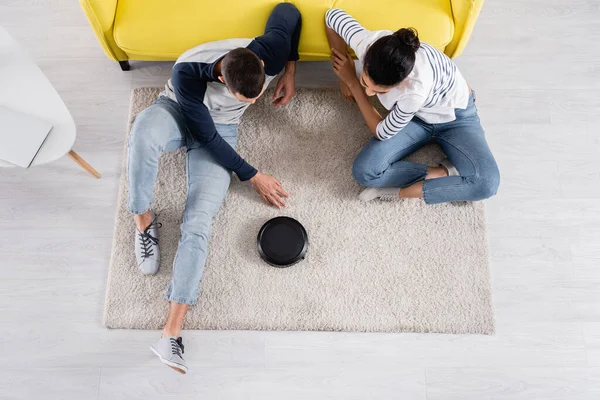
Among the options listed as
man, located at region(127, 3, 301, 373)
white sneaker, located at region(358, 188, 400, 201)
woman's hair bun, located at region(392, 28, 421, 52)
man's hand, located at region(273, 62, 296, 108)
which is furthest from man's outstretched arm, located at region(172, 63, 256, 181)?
woman's hair bun, located at region(392, 28, 421, 52)

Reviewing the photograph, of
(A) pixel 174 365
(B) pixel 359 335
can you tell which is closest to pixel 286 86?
(B) pixel 359 335

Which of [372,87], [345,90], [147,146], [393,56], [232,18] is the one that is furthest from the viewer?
[345,90]

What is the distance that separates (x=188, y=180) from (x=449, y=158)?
943 millimetres

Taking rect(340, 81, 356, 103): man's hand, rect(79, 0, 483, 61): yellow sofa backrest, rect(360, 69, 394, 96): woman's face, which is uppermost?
rect(79, 0, 483, 61): yellow sofa backrest

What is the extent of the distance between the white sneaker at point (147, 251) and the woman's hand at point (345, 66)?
0.87 metres

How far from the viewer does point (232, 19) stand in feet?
5.57

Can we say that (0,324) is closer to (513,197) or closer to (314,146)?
(314,146)

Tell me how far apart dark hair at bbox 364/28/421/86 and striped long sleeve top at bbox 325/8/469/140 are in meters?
0.11

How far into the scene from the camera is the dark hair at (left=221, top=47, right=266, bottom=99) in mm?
1397

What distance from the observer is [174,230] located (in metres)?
1.88

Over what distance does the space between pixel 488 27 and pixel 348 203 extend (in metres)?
0.98

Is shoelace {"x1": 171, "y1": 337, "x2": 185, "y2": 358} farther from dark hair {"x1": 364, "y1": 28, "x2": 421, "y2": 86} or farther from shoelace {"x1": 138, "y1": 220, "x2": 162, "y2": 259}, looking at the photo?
dark hair {"x1": 364, "y1": 28, "x2": 421, "y2": 86}

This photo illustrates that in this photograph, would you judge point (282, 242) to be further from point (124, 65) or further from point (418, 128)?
point (124, 65)

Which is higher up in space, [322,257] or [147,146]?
[147,146]
